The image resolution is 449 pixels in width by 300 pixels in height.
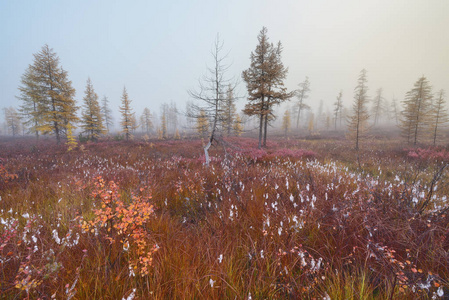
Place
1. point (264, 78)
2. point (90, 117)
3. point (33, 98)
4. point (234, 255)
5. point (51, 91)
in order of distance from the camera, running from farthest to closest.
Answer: point (90, 117) < point (33, 98) < point (51, 91) < point (264, 78) < point (234, 255)

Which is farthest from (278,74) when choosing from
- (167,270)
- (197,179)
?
(167,270)

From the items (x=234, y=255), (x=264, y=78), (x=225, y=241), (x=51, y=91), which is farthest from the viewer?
(x=51, y=91)

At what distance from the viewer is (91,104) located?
89.6 ft

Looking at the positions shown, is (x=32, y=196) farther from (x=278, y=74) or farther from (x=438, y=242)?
(x=278, y=74)

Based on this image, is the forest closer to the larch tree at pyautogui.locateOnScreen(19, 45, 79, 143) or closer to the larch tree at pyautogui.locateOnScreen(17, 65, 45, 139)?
the larch tree at pyautogui.locateOnScreen(19, 45, 79, 143)

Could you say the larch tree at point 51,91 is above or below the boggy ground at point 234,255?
above

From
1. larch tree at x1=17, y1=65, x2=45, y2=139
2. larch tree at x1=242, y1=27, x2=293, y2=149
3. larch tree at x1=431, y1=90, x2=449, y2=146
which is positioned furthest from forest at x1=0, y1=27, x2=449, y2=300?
larch tree at x1=431, y1=90, x2=449, y2=146

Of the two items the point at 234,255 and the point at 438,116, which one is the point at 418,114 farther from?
the point at 234,255

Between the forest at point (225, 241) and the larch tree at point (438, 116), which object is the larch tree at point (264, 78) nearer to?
the forest at point (225, 241)

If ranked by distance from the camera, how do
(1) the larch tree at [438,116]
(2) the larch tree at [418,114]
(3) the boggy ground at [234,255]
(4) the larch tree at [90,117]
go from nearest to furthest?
(3) the boggy ground at [234,255]
(2) the larch tree at [418,114]
(1) the larch tree at [438,116]
(4) the larch tree at [90,117]

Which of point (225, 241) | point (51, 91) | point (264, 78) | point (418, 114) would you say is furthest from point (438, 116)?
point (51, 91)

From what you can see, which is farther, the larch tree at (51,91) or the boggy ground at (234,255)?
the larch tree at (51,91)

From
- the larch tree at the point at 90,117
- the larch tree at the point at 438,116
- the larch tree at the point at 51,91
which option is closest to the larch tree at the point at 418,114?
the larch tree at the point at 438,116

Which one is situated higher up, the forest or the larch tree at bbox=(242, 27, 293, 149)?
the larch tree at bbox=(242, 27, 293, 149)
